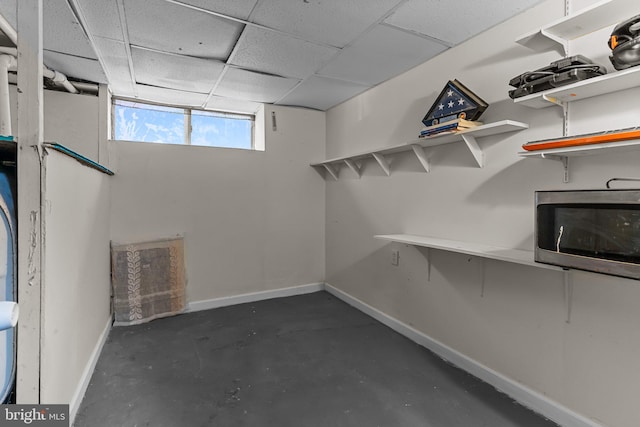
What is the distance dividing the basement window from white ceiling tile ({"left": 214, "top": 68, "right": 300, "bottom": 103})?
562mm

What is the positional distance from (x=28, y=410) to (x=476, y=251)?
2.25 meters

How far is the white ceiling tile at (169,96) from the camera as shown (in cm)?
315

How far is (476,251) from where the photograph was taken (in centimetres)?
186

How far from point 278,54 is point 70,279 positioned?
207 cm

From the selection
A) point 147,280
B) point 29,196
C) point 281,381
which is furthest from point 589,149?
point 147,280

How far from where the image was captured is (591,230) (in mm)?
1307

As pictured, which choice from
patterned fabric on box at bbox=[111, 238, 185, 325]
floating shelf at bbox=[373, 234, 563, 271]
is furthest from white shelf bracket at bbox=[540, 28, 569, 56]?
patterned fabric on box at bbox=[111, 238, 185, 325]

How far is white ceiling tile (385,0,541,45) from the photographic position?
1792 mm

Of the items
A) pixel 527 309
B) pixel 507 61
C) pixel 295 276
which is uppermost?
pixel 507 61

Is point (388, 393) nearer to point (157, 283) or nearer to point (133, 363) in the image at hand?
point (133, 363)

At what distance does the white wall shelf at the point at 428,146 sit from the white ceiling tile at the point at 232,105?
1064mm

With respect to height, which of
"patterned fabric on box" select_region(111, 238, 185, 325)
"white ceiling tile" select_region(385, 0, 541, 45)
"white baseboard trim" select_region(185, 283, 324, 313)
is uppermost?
"white ceiling tile" select_region(385, 0, 541, 45)

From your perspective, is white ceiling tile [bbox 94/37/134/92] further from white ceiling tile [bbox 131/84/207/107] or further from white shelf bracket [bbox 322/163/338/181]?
white shelf bracket [bbox 322/163/338/181]

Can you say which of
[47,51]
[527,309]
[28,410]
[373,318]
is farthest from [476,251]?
[47,51]
